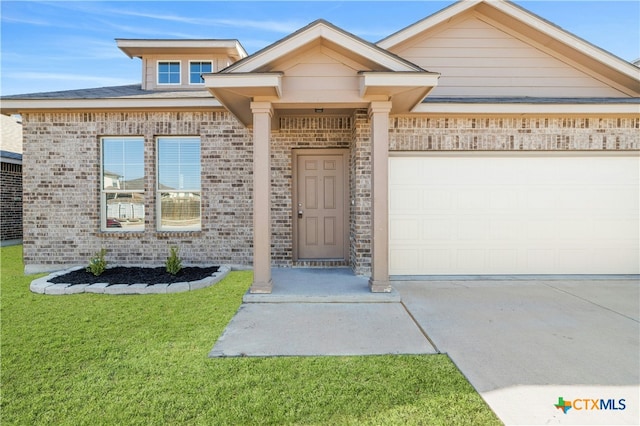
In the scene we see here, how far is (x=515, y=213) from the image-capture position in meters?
5.93

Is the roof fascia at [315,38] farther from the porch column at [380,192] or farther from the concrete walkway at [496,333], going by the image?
the concrete walkway at [496,333]

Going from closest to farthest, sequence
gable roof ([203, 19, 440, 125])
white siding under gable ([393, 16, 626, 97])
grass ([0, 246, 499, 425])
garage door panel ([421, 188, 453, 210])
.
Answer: grass ([0, 246, 499, 425]), gable roof ([203, 19, 440, 125]), garage door panel ([421, 188, 453, 210]), white siding under gable ([393, 16, 626, 97])

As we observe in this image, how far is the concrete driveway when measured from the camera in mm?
2270

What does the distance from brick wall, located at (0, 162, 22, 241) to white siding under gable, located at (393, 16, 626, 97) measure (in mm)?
12152

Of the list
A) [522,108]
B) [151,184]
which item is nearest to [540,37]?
[522,108]

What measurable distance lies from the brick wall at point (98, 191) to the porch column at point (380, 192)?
2.86 meters

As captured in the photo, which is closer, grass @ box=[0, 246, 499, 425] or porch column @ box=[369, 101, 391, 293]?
grass @ box=[0, 246, 499, 425]

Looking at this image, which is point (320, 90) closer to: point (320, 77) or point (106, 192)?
point (320, 77)

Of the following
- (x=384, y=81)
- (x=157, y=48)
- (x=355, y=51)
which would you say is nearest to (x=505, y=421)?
(x=384, y=81)

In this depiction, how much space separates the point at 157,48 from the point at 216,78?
4.86 metres

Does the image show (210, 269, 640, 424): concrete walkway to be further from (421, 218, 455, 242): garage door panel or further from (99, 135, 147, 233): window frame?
(99, 135, 147, 233): window frame

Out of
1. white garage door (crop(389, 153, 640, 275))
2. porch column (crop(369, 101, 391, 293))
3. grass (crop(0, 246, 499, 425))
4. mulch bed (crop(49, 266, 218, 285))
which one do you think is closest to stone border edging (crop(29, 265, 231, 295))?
mulch bed (crop(49, 266, 218, 285))

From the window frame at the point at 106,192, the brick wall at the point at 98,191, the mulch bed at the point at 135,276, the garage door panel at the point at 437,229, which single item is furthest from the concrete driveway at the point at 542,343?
the window frame at the point at 106,192

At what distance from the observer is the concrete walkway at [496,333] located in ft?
7.78
